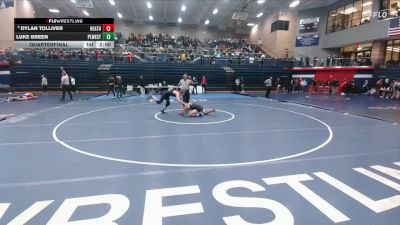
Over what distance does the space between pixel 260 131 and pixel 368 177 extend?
378 cm

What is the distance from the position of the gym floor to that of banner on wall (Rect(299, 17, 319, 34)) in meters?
25.3

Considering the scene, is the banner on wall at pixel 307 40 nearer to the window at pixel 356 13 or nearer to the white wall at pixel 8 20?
the window at pixel 356 13

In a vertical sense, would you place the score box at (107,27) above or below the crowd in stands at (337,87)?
above

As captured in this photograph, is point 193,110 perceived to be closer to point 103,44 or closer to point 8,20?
point 103,44

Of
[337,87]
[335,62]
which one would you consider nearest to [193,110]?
[337,87]

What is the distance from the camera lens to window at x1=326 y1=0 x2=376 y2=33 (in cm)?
2517

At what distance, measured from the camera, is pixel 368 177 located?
4523 mm

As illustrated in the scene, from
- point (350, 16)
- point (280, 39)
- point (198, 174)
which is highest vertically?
point (350, 16)

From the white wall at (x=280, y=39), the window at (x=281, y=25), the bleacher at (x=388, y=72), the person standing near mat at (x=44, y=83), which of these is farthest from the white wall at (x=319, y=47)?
the person standing near mat at (x=44, y=83)

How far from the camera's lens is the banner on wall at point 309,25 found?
101ft

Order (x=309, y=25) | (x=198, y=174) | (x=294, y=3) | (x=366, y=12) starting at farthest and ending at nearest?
(x=309, y=25), (x=294, y=3), (x=366, y=12), (x=198, y=174)

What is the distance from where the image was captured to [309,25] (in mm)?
31094
